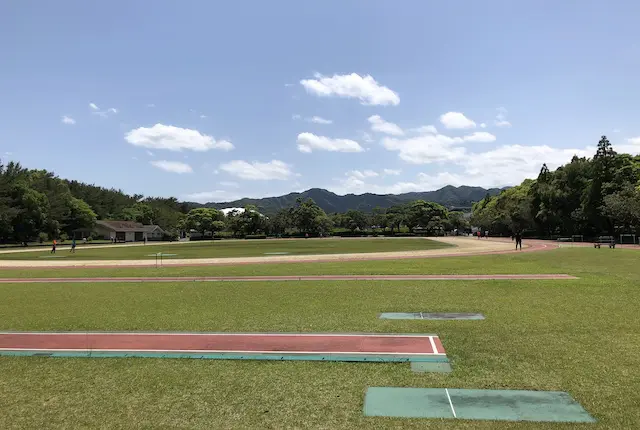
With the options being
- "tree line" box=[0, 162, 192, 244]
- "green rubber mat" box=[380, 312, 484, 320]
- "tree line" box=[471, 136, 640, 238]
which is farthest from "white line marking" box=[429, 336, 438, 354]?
"tree line" box=[0, 162, 192, 244]

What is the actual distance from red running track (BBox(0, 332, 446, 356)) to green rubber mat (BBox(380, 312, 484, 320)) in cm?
212

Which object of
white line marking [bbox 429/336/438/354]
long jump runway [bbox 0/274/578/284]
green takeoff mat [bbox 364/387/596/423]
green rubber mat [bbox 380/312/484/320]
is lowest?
long jump runway [bbox 0/274/578/284]

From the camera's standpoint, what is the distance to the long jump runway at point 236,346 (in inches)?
327

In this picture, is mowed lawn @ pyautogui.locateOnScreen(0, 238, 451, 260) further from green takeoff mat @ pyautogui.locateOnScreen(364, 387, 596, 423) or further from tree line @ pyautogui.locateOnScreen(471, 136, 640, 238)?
green takeoff mat @ pyautogui.locateOnScreen(364, 387, 596, 423)

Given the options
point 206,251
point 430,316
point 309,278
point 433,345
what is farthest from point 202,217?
point 433,345

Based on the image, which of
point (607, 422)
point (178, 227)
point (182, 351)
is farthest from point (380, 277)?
point (178, 227)

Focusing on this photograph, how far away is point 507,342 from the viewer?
352 inches

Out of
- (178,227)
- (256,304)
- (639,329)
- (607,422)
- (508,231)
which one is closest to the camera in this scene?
(607,422)

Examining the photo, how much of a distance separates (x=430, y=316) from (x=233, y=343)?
5.49 meters

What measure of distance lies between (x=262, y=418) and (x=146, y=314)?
8682 millimetres

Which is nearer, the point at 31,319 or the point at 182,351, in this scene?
the point at 182,351

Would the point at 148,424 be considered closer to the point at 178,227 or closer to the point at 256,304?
the point at 256,304

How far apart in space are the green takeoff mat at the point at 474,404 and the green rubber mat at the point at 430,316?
534 centimetres

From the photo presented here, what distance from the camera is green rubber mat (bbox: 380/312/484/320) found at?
11648mm
